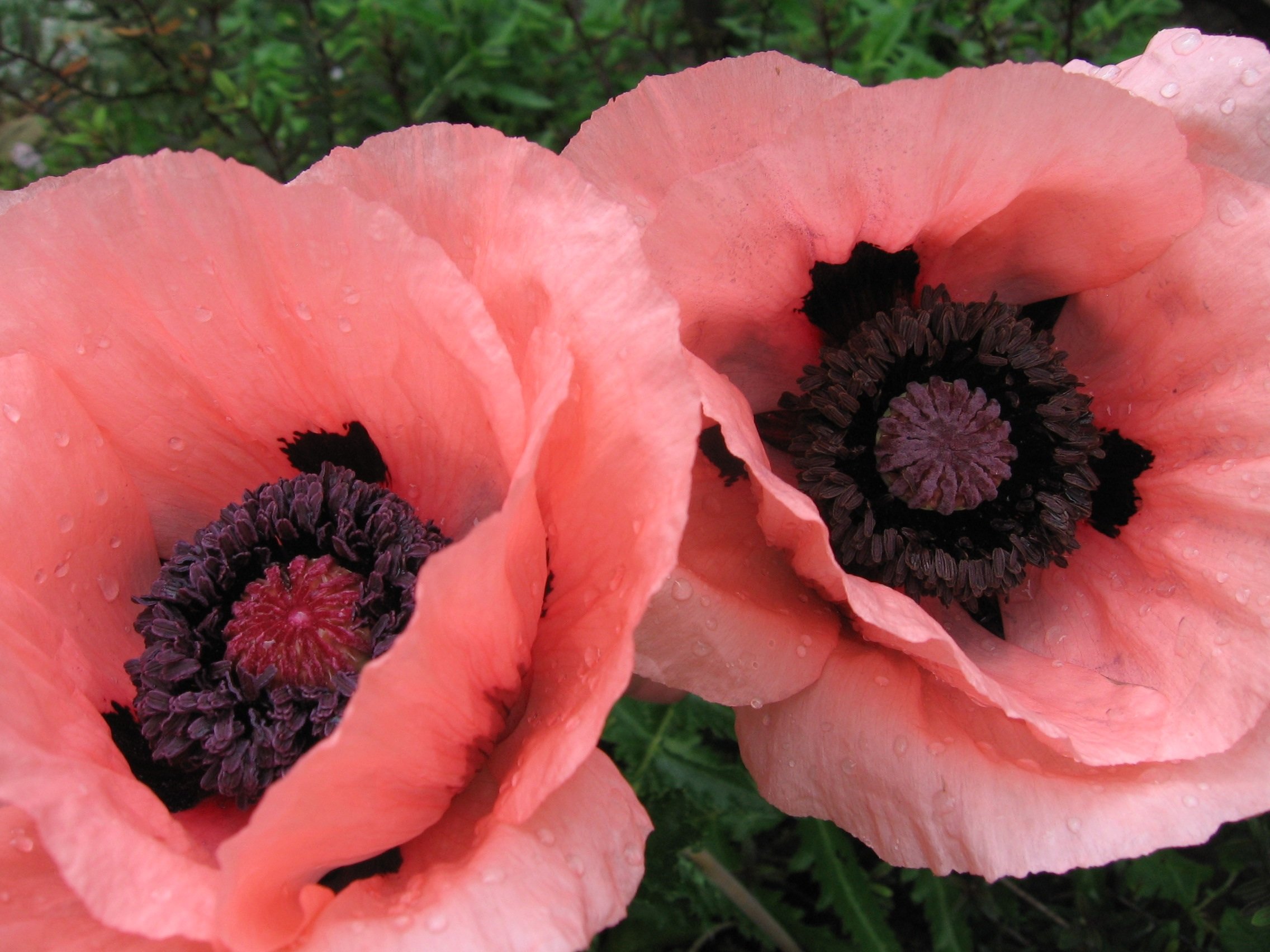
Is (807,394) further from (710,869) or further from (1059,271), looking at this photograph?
(710,869)

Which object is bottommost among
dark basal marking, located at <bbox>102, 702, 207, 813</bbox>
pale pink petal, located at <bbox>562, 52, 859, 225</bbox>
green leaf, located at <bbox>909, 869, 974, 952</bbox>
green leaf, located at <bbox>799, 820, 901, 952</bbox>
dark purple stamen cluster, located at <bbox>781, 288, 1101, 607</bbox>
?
green leaf, located at <bbox>909, 869, 974, 952</bbox>

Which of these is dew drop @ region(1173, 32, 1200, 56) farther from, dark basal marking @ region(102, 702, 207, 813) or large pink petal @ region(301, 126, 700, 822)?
dark basal marking @ region(102, 702, 207, 813)

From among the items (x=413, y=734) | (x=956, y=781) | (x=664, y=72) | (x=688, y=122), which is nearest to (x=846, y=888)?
(x=956, y=781)

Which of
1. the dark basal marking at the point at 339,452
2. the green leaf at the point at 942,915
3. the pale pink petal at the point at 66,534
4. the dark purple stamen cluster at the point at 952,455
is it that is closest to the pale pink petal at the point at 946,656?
the dark purple stamen cluster at the point at 952,455

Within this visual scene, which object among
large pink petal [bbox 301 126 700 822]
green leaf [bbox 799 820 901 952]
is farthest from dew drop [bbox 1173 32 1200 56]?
green leaf [bbox 799 820 901 952]

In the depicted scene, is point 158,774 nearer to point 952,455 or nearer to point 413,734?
point 413,734

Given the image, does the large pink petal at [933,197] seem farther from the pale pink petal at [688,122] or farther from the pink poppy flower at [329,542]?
the pink poppy flower at [329,542]
